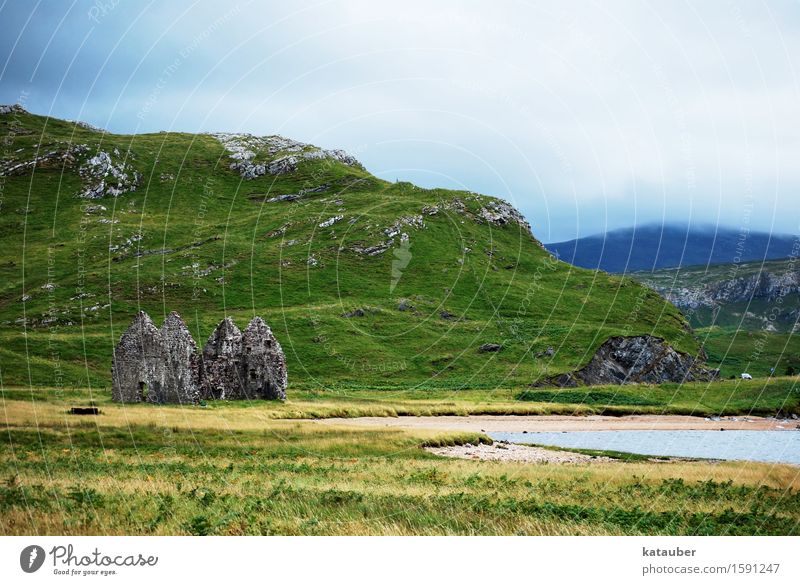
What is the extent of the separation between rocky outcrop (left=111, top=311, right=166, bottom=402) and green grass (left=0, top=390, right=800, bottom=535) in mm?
17814

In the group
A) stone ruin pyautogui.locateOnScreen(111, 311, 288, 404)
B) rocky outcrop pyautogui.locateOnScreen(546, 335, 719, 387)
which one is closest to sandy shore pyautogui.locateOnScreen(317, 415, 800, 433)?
stone ruin pyautogui.locateOnScreen(111, 311, 288, 404)

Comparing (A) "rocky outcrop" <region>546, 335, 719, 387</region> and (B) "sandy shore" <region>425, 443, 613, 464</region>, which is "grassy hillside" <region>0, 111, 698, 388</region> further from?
(B) "sandy shore" <region>425, 443, 613, 464</region>

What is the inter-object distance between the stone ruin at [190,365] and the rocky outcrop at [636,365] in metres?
59.4

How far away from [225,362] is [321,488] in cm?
5504

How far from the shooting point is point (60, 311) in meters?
154

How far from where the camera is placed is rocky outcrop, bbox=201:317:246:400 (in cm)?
7419

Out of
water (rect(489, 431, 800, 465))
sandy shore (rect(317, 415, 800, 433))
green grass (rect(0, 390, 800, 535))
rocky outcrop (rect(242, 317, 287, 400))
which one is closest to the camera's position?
green grass (rect(0, 390, 800, 535))

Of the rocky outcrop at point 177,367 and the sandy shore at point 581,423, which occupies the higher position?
the rocky outcrop at point 177,367

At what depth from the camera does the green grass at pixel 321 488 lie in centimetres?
1549

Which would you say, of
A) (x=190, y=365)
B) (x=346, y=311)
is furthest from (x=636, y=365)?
(x=190, y=365)

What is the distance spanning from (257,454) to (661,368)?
120 metres

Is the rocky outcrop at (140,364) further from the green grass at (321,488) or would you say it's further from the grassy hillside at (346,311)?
the grassy hillside at (346,311)

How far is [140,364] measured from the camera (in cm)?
6372

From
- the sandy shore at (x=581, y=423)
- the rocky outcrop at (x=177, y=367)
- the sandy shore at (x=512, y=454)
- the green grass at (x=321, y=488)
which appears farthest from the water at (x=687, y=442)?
the rocky outcrop at (x=177, y=367)
